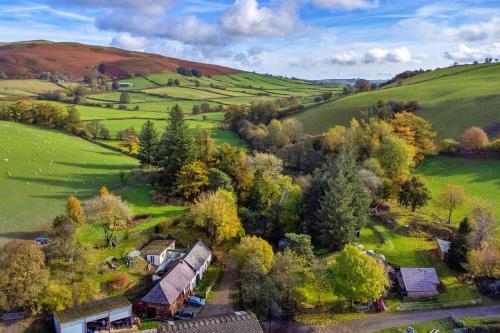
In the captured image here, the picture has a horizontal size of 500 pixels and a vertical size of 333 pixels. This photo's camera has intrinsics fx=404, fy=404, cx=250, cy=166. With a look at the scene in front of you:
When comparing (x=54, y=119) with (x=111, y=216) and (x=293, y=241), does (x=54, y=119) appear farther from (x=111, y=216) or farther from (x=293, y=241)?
(x=293, y=241)

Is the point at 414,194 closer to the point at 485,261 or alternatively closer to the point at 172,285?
the point at 485,261

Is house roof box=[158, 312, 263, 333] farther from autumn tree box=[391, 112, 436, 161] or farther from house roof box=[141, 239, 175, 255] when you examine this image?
autumn tree box=[391, 112, 436, 161]

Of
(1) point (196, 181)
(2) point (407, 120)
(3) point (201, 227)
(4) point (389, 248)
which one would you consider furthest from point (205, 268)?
(2) point (407, 120)

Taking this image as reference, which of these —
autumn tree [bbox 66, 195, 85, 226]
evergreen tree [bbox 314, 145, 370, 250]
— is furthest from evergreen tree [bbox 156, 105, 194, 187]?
evergreen tree [bbox 314, 145, 370, 250]

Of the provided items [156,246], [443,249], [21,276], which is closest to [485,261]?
[443,249]

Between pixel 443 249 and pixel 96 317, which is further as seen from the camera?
pixel 443 249
